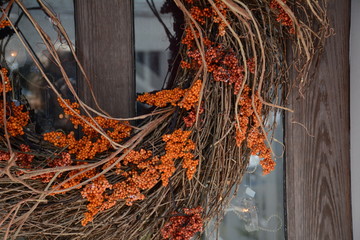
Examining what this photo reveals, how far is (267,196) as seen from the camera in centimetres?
138

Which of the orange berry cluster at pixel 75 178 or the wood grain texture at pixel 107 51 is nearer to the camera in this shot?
the orange berry cluster at pixel 75 178

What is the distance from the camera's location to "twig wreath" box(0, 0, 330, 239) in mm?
984

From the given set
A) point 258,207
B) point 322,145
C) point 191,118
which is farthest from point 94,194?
point 322,145

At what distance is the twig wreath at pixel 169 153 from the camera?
38.7 inches

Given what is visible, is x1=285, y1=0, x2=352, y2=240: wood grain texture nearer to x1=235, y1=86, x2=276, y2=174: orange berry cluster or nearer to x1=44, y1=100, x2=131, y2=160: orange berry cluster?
x1=235, y1=86, x2=276, y2=174: orange berry cluster

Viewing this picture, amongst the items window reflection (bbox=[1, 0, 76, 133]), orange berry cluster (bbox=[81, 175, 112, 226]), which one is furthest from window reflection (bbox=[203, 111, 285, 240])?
window reflection (bbox=[1, 0, 76, 133])

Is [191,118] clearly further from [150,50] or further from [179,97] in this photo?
[150,50]

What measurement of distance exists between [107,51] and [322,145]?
3.06 ft

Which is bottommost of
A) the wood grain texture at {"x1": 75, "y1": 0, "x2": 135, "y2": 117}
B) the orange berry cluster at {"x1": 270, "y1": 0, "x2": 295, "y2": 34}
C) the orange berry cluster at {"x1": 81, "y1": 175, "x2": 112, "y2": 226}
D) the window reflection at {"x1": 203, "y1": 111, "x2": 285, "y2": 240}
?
the window reflection at {"x1": 203, "y1": 111, "x2": 285, "y2": 240}

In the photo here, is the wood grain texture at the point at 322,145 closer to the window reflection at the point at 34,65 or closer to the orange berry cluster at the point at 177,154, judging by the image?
the orange berry cluster at the point at 177,154

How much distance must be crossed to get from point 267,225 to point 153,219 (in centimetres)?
56

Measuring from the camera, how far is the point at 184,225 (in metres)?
1.02

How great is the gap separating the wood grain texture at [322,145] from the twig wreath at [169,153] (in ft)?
1.11

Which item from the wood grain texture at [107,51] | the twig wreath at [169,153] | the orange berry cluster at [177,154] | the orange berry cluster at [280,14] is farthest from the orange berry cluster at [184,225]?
the orange berry cluster at [280,14]
